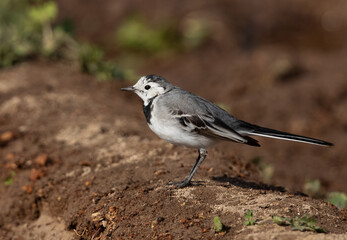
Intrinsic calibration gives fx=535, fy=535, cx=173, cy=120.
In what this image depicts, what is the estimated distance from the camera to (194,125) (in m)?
5.33

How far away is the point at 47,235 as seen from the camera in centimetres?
584

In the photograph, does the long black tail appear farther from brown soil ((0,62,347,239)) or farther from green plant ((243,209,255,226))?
green plant ((243,209,255,226))

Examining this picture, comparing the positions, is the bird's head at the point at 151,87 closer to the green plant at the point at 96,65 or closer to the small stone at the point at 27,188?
the small stone at the point at 27,188

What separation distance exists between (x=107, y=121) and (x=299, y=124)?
427 cm

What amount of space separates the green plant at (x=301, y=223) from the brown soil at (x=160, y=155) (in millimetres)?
65

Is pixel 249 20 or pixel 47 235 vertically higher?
pixel 249 20

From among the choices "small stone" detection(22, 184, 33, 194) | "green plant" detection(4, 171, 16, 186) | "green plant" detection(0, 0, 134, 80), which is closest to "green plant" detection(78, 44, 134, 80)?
"green plant" detection(0, 0, 134, 80)

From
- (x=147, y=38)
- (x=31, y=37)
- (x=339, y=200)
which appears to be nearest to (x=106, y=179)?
(x=339, y=200)

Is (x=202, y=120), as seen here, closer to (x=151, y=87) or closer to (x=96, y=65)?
(x=151, y=87)

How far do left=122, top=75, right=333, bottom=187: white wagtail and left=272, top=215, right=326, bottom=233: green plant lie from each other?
1.07 m

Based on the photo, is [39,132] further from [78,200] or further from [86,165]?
[78,200]

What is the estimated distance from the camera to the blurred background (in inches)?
384

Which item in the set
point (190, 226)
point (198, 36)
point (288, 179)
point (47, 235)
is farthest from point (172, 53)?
point (190, 226)

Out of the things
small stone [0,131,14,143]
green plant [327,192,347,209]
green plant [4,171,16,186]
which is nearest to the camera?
green plant [327,192,347,209]
